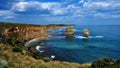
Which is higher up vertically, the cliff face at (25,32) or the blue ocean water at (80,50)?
the cliff face at (25,32)

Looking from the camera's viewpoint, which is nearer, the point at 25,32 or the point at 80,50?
the point at 80,50

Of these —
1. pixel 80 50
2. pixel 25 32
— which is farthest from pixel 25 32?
pixel 80 50

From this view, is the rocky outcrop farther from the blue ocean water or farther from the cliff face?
the blue ocean water

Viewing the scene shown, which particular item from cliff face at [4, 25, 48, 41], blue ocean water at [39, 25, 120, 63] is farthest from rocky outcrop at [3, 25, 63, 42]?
blue ocean water at [39, 25, 120, 63]

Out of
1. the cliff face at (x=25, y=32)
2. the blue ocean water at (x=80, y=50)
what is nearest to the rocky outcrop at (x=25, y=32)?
the cliff face at (x=25, y=32)

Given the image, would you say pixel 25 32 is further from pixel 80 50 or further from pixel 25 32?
pixel 80 50

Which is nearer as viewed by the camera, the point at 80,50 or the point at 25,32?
the point at 80,50

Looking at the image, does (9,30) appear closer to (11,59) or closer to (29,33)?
(29,33)

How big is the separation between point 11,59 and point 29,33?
103m

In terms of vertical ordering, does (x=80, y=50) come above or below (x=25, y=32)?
below

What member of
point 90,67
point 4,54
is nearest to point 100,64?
point 90,67

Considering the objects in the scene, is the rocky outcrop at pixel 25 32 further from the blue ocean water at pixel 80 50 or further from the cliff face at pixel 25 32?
the blue ocean water at pixel 80 50

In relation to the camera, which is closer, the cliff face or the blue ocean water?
the blue ocean water

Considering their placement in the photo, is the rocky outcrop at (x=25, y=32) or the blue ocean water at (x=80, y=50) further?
the rocky outcrop at (x=25, y=32)
